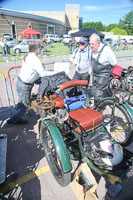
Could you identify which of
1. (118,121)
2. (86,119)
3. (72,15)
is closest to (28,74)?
(86,119)

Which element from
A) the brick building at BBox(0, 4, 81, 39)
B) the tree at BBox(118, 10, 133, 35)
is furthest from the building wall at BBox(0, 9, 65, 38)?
the tree at BBox(118, 10, 133, 35)

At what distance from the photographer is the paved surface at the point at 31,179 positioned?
206cm

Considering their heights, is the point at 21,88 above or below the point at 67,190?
above

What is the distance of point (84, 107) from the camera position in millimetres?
2539

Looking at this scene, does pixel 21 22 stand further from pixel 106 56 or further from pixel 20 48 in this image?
pixel 106 56

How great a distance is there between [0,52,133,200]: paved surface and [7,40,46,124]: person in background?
2.28 ft

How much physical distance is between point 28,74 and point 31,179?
192 centimetres

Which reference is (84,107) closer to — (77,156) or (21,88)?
(77,156)

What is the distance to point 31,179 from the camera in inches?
90.3

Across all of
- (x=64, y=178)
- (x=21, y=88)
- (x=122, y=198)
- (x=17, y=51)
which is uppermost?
(x=17, y=51)

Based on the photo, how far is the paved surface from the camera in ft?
6.77

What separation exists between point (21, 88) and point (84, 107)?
4.88 ft

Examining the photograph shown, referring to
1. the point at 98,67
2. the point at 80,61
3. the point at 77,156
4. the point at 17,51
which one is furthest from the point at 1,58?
the point at 77,156

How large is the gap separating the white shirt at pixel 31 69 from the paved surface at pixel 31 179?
50.8 inches
